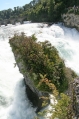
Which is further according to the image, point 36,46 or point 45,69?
point 36,46

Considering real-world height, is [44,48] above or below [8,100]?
above

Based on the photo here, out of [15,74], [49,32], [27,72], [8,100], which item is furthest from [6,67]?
[49,32]

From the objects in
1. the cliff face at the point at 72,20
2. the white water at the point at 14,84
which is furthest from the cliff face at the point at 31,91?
the cliff face at the point at 72,20

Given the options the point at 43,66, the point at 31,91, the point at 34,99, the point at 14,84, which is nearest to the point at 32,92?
the point at 31,91

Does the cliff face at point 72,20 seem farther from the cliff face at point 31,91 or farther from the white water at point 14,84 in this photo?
the cliff face at point 31,91

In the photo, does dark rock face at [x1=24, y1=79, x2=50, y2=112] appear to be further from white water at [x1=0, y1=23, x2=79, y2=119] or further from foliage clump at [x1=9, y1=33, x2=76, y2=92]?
foliage clump at [x1=9, y1=33, x2=76, y2=92]

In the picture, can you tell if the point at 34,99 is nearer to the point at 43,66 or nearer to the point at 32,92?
the point at 32,92

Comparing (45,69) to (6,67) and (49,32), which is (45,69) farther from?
(49,32)

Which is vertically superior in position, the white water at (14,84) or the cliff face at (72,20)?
the white water at (14,84)

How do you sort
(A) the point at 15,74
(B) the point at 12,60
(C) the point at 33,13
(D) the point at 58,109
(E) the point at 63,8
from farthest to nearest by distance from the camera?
(C) the point at 33,13 < (E) the point at 63,8 < (B) the point at 12,60 < (A) the point at 15,74 < (D) the point at 58,109
